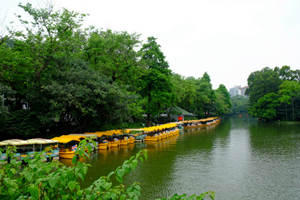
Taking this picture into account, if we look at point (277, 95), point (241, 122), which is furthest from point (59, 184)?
point (241, 122)

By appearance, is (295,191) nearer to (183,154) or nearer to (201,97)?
(183,154)

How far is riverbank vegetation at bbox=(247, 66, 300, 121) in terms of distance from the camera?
46.8 metres

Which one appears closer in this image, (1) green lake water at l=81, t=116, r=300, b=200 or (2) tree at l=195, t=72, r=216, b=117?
(1) green lake water at l=81, t=116, r=300, b=200

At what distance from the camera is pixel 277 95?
161 feet

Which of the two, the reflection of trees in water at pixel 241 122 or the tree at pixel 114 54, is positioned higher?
the tree at pixel 114 54

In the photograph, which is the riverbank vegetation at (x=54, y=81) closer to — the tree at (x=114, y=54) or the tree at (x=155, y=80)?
the tree at (x=114, y=54)

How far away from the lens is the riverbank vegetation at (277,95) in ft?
154

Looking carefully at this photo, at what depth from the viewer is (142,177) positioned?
11273mm

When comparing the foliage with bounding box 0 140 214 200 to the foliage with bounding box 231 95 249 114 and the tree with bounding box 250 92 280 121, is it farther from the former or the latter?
the foliage with bounding box 231 95 249 114

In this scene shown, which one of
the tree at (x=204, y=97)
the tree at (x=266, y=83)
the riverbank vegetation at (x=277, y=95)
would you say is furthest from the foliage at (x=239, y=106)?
the tree at (x=266, y=83)

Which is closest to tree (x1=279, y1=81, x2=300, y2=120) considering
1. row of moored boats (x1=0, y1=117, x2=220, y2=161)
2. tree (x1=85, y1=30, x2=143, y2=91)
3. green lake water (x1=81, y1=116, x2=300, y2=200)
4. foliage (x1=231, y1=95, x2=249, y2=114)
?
row of moored boats (x1=0, y1=117, x2=220, y2=161)

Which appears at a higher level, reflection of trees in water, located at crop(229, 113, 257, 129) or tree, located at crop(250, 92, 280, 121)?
tree, located at crop(250, 92, 280, 121)

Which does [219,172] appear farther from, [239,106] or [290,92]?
[239,106]

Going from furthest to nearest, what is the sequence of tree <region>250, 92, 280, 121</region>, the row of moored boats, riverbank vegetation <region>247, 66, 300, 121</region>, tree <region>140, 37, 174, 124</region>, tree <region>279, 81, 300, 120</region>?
tree <region>250, 92, 280, 121</region>, riverbank vegetation <region>247, 66, 300, 121</region>, tree <region>279, 81, 300, 120</region>, tree <region>140, 37, 174, 124</region>, the row of moored boats
